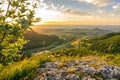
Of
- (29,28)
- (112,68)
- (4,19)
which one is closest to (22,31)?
(29,28)

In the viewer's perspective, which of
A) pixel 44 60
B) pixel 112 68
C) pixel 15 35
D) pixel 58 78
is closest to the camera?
pixel 58 78

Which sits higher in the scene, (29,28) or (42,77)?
(29,28)

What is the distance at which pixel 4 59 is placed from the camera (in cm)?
1939

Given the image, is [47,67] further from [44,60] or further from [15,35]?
[15,35]

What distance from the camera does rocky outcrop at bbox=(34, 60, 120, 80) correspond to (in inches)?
614

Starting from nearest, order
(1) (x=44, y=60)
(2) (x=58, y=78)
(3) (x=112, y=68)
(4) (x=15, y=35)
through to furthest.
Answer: (2) (x=58, y=78) → (3) (x=112, y=68) → (4) (x=15, y=35) → (1) (x=44, y=60)

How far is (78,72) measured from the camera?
16.2 m

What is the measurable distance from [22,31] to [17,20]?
121 cm

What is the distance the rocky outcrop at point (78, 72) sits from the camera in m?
15.6

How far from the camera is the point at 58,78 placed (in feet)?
50.5

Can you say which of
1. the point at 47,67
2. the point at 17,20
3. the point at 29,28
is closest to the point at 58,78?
the point at 47,67

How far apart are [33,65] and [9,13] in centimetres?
519

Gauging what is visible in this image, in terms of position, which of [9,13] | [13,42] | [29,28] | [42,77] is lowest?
[42,77]

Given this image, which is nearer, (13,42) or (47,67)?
(47,67)
